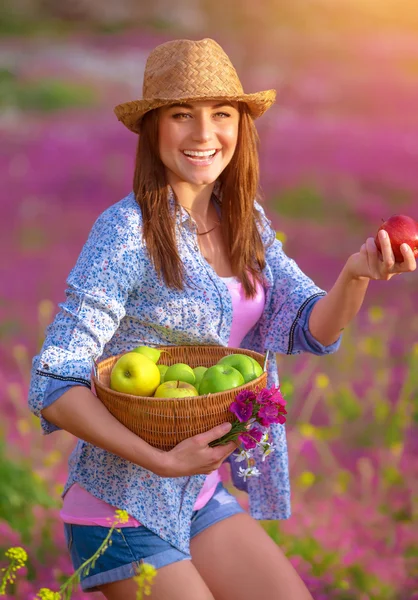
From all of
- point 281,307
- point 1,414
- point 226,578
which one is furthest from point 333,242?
point 226,578

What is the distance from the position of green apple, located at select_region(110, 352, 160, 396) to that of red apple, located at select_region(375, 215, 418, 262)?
67 cm

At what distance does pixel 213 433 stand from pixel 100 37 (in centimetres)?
507

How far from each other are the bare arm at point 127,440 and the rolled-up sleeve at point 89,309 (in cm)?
4

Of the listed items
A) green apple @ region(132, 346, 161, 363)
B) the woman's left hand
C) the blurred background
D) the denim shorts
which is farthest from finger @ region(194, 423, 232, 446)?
the blurred background

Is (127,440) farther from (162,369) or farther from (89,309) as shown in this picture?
(89,309)

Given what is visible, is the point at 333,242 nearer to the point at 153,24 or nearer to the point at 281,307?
the point at 153,24

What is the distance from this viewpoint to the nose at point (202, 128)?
2.54 metres

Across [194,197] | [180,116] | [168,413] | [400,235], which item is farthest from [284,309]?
[168,413]

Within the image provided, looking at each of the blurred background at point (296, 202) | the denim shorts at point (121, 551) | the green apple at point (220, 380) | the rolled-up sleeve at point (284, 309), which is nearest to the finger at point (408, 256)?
the rolled-up sleeve at point (284, 309)

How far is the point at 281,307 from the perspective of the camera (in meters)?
2.80

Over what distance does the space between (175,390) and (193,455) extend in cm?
16

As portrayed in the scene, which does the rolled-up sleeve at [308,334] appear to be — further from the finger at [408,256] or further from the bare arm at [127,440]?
the bare arm at [127,440]

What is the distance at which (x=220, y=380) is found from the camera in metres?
2.19

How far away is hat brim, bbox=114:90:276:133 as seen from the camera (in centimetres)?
251
